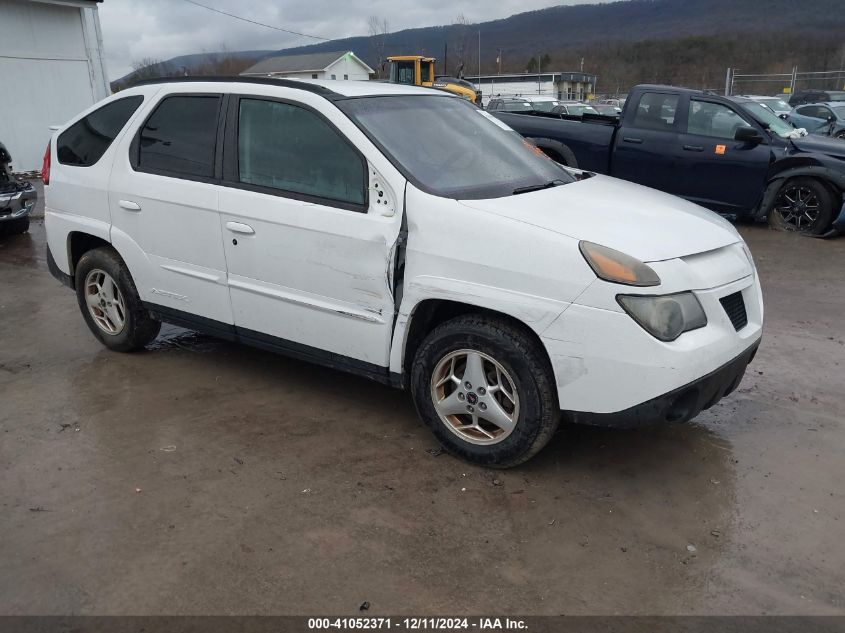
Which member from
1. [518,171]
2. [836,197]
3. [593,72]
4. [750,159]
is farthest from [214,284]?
[593,72]

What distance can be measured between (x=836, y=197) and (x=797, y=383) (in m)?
5.30

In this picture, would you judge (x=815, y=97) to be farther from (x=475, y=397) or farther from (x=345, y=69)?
(x=345, y=69)

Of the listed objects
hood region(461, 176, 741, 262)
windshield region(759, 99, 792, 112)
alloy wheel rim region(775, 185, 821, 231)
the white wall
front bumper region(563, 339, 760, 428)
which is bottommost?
alloy wheel rim region(775, 185, 821, 231)

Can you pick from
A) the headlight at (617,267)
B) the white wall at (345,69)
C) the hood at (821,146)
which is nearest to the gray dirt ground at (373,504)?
the headlight at (617,267)

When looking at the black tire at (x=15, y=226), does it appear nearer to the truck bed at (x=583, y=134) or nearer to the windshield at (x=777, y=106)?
the truck bed at (x=583, y=134)

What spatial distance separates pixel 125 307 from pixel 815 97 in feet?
106

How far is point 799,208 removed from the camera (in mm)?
8922

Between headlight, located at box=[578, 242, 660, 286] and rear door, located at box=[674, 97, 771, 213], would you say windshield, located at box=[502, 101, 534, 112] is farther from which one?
headlight, located at box=[578, 242, 660, 286]

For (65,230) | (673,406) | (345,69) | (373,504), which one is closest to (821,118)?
(673,406)

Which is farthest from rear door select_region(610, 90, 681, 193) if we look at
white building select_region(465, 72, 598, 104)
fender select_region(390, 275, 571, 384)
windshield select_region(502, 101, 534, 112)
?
white building select_region(465, 72, 598, 104)

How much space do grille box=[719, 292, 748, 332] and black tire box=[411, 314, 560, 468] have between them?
2.96 feet

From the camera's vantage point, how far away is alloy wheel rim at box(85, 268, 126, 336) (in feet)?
16.1

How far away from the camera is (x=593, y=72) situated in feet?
263

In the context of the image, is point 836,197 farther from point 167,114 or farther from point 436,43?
point 436,43
